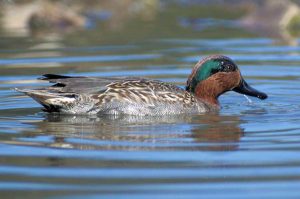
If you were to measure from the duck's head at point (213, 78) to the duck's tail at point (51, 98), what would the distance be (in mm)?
1506

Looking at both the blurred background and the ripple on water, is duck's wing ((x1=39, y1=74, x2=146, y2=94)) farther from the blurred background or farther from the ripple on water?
the blurred background

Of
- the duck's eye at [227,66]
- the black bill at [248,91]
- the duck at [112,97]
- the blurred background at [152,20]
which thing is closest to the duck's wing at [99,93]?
the duck at [112,97]

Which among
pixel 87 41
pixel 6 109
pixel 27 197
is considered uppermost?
pixel 87 41

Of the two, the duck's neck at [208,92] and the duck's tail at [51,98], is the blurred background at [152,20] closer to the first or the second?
the duck's neck at [208,92]

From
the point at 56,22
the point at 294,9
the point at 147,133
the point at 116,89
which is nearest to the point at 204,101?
the point at 116,89

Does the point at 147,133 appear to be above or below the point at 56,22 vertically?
below

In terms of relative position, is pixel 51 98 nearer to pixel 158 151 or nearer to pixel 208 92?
pixel 208 92

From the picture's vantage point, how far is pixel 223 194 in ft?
23.7

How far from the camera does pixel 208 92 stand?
11.5 meters

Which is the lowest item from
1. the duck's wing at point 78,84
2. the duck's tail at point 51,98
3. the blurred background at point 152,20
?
the duck's tail at point 51,98

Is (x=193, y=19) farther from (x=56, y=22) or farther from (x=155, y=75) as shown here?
(x=155, y=75)

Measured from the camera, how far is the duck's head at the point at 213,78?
37.4 ft

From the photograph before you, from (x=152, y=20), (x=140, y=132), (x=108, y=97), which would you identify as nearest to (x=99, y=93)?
(x=108, y=97)

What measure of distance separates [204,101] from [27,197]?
4.49 m
